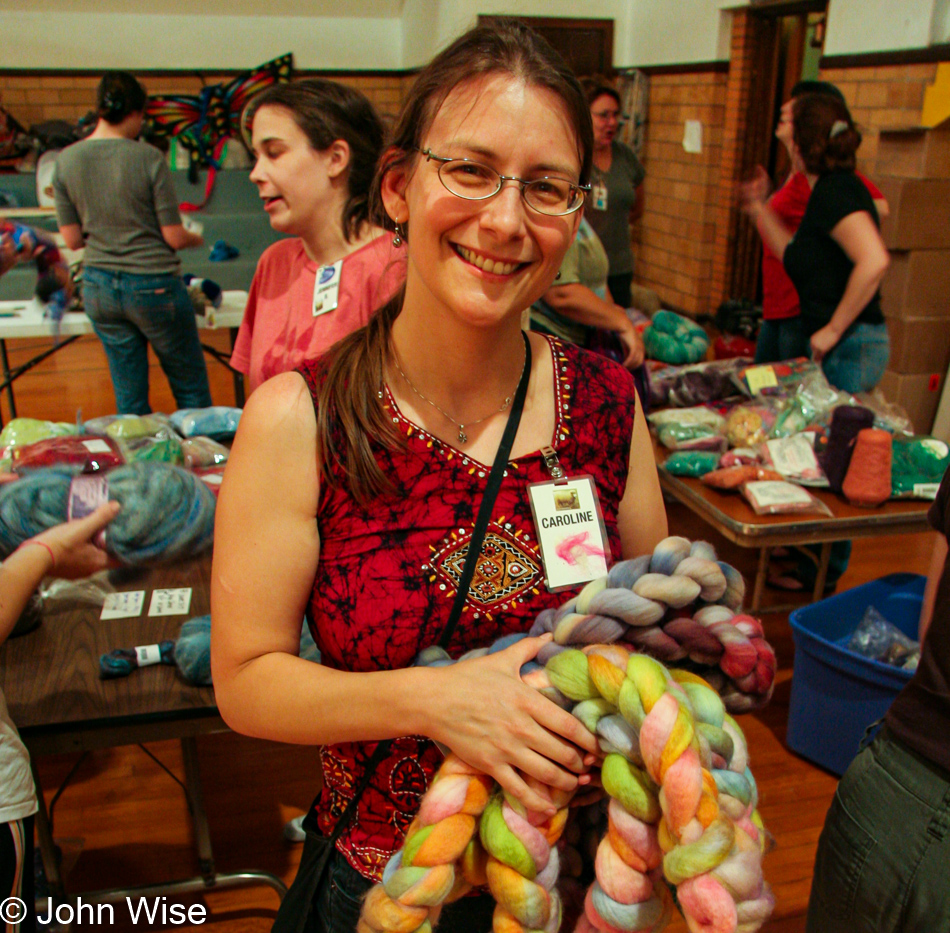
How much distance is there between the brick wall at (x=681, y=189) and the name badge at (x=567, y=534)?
6578mm

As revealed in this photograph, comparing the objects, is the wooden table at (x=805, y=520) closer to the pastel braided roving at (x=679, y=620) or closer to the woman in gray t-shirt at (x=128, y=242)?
the pastel braided roving at (x=679, y=620)

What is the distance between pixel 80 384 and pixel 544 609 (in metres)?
6.01

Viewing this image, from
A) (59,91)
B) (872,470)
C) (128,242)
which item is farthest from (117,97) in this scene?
(59,91)

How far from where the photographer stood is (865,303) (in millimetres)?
3238

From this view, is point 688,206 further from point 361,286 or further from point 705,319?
point 361,286

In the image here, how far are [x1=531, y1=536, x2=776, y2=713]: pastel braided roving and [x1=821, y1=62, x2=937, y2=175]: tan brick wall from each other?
178 inches

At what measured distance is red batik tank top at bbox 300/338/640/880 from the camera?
1000 millimetres

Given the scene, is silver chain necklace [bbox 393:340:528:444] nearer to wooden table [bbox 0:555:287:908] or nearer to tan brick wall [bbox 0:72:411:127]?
wooden table [bbox 0:555:287:908]

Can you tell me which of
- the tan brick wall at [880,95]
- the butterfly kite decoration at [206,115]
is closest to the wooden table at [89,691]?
the tan brick wall at [880,95]

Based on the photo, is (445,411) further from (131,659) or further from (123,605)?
(123,605)

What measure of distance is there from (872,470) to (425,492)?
1965 mm

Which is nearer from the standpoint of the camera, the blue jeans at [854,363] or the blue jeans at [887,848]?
the blue jeans at [887,848]

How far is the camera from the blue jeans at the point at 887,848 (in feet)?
3.58

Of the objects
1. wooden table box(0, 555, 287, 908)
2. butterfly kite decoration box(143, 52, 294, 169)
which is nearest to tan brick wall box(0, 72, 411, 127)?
butterfly kite decoration box(143, 52, 294, 169)
